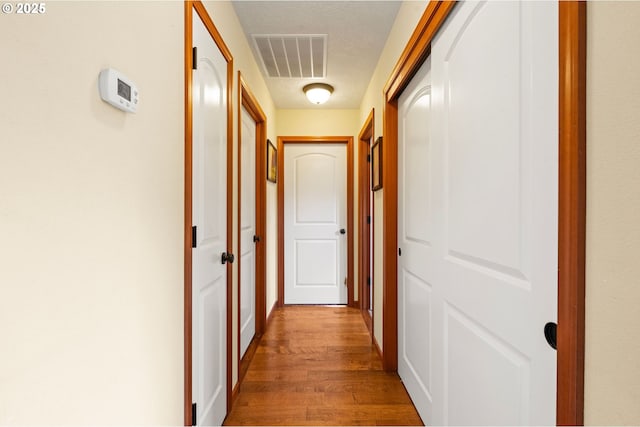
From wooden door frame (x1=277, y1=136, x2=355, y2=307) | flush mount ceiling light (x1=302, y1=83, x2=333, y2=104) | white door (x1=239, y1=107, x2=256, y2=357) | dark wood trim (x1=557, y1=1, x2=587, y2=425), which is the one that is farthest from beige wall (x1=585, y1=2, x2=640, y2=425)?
wooden door frame (x1=277, y1=136, x2=355, y2=307)

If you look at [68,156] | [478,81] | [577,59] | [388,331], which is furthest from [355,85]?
[68,156]

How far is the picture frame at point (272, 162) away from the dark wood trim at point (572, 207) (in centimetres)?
247

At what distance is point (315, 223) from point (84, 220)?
9.35ft

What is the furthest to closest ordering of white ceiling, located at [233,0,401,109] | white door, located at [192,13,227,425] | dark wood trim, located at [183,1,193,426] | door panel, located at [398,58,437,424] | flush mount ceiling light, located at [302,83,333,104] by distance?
flush mount ceiling light, located at [302,83,333,104], white ceiling, located at [233,0,401,109], door panel, located at [398,58,437,424], white door, located at [192,13,227,425], dark wood trim, located at [183,1,193,426]

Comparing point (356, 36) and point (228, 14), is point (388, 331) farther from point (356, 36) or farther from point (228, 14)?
point (228, 14)

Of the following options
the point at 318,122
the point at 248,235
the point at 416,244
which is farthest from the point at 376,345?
the point at 318,122

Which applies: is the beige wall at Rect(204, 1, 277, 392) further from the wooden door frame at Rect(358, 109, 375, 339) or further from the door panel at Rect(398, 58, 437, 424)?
the wooden door frame at Rect(358, 109, 375, 339)

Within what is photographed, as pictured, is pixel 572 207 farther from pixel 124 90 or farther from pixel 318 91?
pixel 318 91

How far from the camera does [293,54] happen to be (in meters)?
2.19

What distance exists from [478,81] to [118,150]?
1.14 meters

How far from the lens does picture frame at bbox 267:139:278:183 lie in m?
2.87

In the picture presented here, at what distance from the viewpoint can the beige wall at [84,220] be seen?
0.54m

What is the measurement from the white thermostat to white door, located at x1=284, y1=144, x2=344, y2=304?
2.65 m

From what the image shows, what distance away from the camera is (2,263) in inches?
20.5
